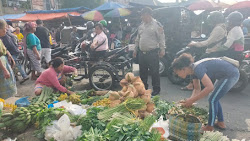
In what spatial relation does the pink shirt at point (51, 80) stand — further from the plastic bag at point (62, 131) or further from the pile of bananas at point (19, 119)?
the plastic bag at point (62, 131)

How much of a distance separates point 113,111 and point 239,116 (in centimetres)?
278

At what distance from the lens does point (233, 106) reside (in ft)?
14.4

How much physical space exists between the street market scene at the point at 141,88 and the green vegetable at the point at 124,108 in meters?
0.02

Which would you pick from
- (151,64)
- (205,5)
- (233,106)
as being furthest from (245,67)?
(205,5)

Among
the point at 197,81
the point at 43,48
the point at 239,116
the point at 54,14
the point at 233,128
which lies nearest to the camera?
the point at 197,81

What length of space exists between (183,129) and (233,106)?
2.58 m

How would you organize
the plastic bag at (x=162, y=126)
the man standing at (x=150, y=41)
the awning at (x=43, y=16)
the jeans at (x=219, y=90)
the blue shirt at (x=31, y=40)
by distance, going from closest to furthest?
1. the plastic bag at (x=162, y=126)
2. the jeans at (x=219, y=90)
3. the man standing at (x=150, y=41)
4. the blue shirt at (x=31, y=40)
5. the awning at (x=43, y=16)

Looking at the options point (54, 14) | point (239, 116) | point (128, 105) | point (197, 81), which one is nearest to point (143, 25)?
point (197, 81)

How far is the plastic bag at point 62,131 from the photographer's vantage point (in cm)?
258

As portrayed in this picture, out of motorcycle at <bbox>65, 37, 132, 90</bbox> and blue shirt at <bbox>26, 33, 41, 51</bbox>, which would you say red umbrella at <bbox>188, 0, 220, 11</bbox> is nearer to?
motorcycle at <bbox>65, 37, 132, 90</bbox>

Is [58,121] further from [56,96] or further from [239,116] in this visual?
[239,116]

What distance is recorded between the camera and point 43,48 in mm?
6629

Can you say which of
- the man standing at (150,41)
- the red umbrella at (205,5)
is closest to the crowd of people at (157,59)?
the man standing at (150,41)

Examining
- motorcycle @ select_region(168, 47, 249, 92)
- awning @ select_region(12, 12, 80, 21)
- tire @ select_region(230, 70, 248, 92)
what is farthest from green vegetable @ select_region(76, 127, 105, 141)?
awning @ select_region(12, 12, 80, 21)
